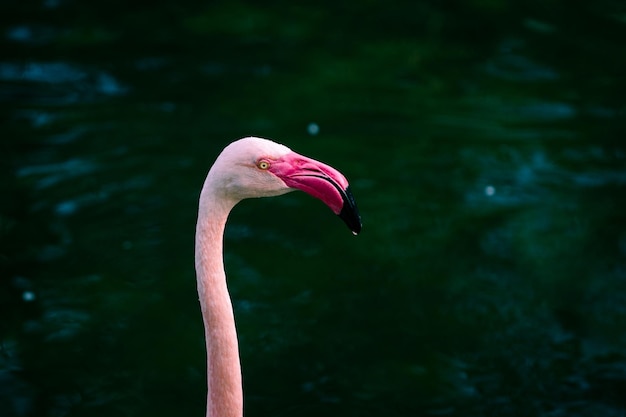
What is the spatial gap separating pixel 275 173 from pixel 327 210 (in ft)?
12.0

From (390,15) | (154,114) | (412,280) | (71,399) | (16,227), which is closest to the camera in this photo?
(71,399)

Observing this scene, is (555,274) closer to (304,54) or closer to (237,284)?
(237,284)

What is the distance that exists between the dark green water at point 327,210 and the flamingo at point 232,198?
1615mm

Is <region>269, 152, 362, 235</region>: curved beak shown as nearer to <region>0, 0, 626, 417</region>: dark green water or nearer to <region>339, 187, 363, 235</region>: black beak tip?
<region>339, 187, 363, 235</region>: black beak tip

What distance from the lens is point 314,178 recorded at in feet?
12.5

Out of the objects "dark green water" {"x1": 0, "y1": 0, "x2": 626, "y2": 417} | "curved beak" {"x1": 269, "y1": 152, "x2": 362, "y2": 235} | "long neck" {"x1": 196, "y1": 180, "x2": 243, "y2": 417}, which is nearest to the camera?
"curved beak" {"x1": 269, "y1": 152, "x2": 362, "y2": 235}

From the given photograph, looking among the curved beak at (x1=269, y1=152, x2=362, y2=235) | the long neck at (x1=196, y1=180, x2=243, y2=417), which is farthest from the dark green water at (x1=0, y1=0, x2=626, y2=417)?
the curved beak at (x1=269, y1=152, x2=362, y2=235)

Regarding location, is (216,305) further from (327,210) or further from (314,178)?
(327,210)

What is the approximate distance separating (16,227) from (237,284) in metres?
1.82

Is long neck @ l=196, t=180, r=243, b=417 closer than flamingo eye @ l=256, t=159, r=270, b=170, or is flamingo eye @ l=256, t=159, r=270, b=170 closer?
flamingo eye @ l=256, t=159, r=270, b=170

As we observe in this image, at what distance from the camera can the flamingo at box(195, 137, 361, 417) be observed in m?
3.83

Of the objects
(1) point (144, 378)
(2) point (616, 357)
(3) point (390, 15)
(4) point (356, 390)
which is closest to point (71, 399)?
(1) point (144, 378)

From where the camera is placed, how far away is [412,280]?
21.9 feet

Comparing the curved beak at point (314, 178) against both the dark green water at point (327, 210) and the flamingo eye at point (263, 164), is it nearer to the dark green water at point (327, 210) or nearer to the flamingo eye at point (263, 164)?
the flamingo eye at point (263, 164)
